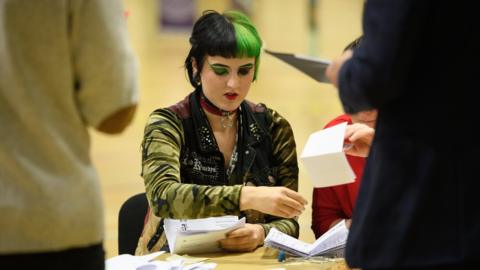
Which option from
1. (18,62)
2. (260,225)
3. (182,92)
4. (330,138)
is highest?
(18,62)

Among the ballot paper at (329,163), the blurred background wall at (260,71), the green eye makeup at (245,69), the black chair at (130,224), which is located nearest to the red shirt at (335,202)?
the green eye makeup at (245,69)

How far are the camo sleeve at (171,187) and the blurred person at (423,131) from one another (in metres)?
1.20

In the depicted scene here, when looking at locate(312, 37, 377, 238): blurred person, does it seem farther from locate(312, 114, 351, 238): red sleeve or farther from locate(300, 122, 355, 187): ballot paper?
locate(300, 122, 355, 187): ballot paper

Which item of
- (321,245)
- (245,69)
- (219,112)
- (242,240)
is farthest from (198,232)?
(245,69)

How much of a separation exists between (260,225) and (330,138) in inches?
28.6

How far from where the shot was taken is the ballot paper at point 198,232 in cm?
282

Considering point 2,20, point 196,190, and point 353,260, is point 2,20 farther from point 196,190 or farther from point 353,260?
point 196,190

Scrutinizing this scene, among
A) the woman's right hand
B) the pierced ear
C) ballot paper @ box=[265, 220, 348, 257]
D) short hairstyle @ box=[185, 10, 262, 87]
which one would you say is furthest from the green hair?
ballot paper @ box=[265, 220, 348, 257]

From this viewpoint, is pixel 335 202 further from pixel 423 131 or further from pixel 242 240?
pixel 423 131

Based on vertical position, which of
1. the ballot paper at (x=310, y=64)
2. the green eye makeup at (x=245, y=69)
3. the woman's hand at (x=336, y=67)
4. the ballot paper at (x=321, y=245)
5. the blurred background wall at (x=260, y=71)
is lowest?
the blurred background wall at (x=260, y=71)

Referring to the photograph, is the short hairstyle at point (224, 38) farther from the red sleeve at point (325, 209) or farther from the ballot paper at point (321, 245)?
the ballot paper at point (321, 245)

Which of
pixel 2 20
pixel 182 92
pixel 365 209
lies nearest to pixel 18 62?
pixel 2 20

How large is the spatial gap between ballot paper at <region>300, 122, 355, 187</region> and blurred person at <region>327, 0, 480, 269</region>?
52 centimetres

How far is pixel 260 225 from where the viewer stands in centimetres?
302
